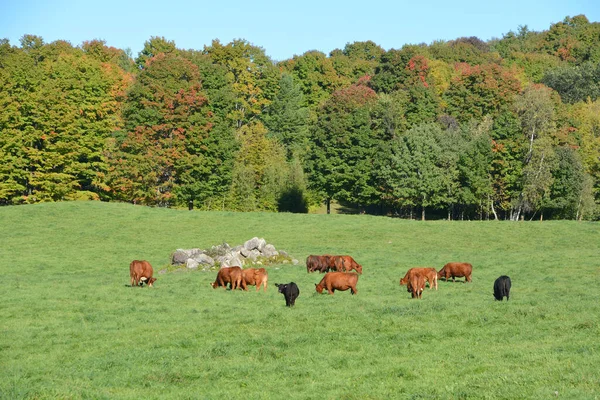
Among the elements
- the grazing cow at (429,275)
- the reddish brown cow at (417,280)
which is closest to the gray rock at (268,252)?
the reddish brown cow at (417,280)

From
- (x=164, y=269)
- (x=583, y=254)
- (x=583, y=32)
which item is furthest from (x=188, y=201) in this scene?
(x=583, y=32)

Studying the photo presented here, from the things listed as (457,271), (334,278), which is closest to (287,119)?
(457,271)

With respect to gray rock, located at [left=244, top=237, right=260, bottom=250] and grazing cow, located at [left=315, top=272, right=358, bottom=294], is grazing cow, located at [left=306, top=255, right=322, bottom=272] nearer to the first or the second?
gray rock, located at [left=244, top=237, right=260, bottom=250]

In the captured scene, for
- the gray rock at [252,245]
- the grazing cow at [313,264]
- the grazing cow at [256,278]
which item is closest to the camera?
the grazing cow at [256,278]

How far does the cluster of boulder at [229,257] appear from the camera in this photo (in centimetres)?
3628

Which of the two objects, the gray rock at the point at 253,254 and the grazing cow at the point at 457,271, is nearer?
the grazing cow at the point at 457,271

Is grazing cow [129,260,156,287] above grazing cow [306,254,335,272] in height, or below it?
below

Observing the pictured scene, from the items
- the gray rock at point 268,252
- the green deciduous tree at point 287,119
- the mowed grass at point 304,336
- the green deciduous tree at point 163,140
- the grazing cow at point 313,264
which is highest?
the green deciduous tree at point 287,119

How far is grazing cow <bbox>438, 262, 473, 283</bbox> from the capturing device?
3106 cm

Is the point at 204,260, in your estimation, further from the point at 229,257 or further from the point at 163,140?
the point at 163,140

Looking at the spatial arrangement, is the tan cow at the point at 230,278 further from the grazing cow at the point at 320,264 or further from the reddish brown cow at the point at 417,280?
the reddish brown cow at the point at 417,280

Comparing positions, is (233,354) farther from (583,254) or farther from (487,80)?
(487,80)

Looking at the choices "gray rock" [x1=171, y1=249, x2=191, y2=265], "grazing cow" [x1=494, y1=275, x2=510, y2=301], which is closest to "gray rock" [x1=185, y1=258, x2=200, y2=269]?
"gray rock" [x1=171, y1=249, x2=191, y2=265]

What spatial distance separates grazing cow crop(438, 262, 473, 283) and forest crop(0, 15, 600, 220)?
44422 mm
